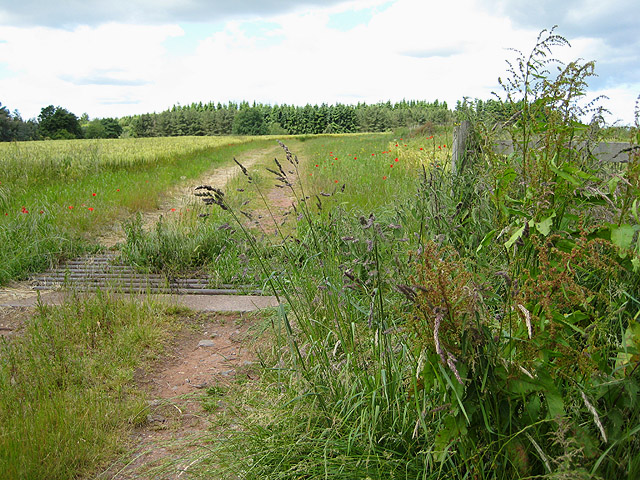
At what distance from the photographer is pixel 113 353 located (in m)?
3.70

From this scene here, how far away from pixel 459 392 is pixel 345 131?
81290 mm

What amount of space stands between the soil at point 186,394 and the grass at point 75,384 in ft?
0.42

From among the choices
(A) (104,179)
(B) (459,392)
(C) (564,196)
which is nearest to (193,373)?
(B) (459,392)

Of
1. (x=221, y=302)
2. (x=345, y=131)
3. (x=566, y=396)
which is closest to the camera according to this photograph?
(x=566, y=396)

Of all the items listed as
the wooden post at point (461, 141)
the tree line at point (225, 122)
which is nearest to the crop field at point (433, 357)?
the wooden post at point (461, 141)

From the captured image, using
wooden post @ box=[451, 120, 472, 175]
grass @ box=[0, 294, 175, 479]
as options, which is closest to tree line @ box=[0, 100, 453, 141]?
wooden post @ box=[451, 120, 472, 175]

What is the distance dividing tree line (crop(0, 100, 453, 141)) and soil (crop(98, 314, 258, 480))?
182ft

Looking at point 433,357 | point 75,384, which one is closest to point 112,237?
point 75,384

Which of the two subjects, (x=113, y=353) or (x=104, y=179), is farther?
(x=104, y=179)

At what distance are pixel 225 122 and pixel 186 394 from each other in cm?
7562

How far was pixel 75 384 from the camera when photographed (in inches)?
127

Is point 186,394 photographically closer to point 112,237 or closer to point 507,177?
point 507,177

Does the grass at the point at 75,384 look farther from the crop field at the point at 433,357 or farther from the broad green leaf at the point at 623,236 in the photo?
the broad green leaf at the point at 623,236

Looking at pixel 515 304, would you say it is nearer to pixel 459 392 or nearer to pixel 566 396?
pixel 459 392
